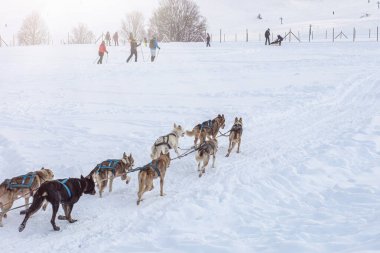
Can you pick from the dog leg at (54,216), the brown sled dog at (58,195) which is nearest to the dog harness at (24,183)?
the brown sled dog at (58,195)

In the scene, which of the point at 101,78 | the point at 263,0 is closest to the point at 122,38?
the point at 263,0

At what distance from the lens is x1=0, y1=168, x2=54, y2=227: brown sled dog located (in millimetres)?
6652

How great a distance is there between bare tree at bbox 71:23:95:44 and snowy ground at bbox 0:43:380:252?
210ft

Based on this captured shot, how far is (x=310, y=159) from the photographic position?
30.8 ft

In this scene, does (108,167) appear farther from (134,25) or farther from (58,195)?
(134,25)

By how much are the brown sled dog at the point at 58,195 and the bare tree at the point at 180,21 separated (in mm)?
59127

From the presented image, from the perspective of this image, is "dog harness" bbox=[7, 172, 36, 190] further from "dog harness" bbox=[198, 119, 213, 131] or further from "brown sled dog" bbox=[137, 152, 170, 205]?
"dog harness" bbox=[198, 119, 213, 131]

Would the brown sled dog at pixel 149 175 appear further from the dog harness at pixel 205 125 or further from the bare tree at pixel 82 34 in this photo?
the bare tree at pixel 82 34

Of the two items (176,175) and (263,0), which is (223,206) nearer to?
(176,175)

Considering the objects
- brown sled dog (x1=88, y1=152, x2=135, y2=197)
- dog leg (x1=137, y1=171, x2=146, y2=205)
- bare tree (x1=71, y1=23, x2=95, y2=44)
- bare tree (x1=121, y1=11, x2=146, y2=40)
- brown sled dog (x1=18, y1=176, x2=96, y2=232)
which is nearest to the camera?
brown sled dog (x1=18, y1=176, x2=96, y2=232)

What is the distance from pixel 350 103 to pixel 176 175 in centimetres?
902

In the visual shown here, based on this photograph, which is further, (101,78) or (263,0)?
(263,0)

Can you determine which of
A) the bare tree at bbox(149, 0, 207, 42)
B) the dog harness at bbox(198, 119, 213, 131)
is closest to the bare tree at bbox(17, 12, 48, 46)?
the bare tree at bbox(149, 0, 207, 42)

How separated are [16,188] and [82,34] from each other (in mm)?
85714
